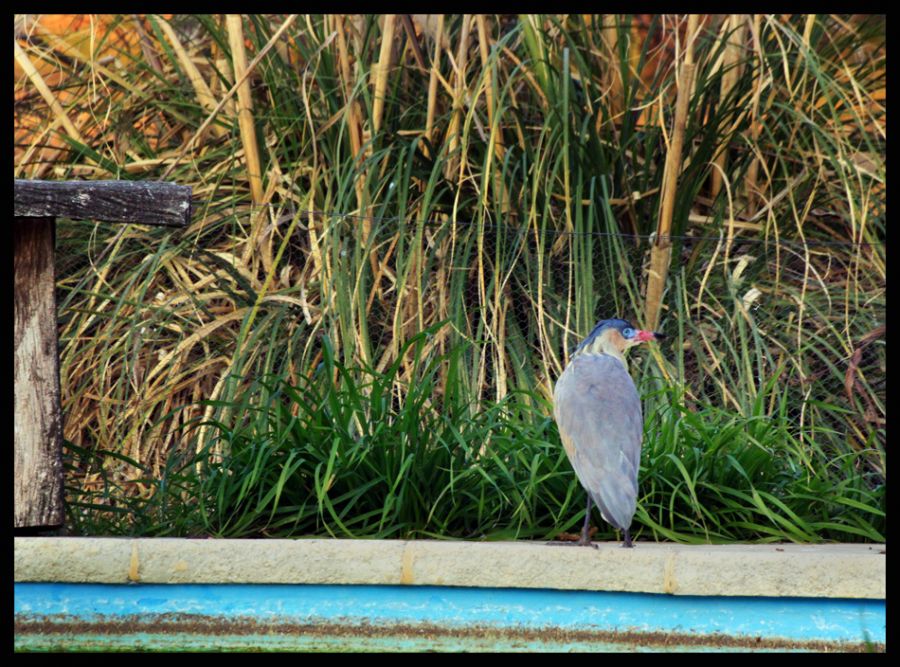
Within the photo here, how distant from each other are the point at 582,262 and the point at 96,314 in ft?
5.53

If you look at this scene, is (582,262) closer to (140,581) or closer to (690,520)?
(690,520)

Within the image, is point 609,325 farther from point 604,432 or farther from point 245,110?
point 245,110

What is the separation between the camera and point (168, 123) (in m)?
5.19

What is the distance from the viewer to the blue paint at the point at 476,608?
3006mm

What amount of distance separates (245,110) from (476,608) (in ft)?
7.63

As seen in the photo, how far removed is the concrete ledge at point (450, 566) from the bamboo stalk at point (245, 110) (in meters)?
1.90

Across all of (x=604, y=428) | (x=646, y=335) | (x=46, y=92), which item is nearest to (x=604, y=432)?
(x=604, y=428)

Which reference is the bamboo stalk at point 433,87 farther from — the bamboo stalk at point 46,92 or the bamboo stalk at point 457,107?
the bamboo stalk at point 46,92

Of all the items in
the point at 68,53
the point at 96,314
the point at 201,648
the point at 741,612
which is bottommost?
the point at 201,648

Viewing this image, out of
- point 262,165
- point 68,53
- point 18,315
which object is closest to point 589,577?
point 18,315

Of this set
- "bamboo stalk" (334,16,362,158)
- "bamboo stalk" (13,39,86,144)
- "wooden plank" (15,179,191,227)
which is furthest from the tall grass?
"wooden plank" (15,179,191,227)

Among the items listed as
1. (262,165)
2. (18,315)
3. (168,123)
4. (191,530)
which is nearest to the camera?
(18,315)

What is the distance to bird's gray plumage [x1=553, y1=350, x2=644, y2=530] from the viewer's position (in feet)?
10.2

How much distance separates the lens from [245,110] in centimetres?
455
